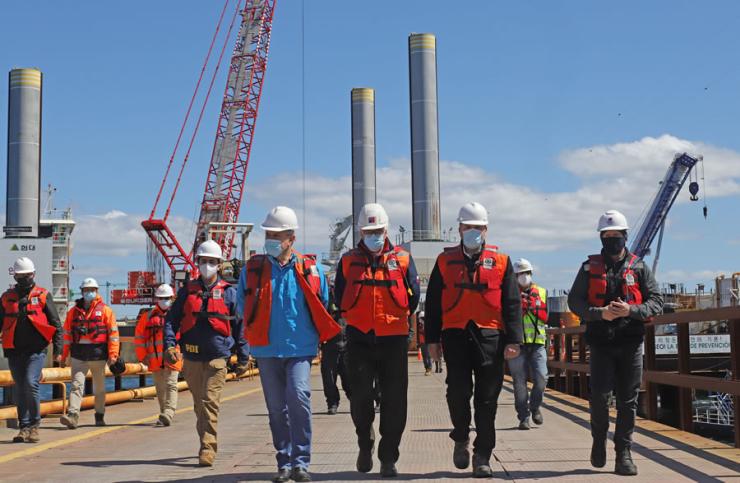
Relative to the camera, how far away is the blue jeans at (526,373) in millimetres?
10781

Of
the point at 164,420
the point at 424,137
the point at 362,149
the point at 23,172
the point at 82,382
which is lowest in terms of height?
the point at 164,420

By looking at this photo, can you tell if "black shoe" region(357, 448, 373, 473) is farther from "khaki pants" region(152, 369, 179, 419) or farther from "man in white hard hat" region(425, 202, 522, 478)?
"khaki pants" region(152, 369, 179, 419)

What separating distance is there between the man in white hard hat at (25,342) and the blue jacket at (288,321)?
13.1 ft

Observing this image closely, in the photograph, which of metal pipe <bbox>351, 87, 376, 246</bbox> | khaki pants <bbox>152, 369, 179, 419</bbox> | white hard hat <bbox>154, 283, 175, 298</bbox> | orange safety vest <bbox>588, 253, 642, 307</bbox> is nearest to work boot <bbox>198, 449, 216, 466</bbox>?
orange safety vest <bbox>588, 253, 642, 307</bbox>

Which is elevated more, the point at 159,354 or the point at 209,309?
the point at 209,309

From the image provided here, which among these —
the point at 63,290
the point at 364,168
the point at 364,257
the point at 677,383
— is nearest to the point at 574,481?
the point at 364,257

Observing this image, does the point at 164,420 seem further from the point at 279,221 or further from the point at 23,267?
the point at 279,221

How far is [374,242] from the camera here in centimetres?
697

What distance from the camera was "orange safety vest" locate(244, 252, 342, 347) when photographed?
22.7 feet

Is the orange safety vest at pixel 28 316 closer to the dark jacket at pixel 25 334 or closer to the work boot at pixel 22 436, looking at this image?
the dark jacket at pixel 25 334

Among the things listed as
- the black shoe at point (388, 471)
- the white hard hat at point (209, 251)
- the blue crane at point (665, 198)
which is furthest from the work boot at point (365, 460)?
the blue crane at point (665, 198)

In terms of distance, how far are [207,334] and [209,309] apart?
0.21 m

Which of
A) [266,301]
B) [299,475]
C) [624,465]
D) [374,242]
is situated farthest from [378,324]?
[624,465]

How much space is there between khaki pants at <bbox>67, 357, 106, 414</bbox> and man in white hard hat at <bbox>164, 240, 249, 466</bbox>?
3.77 metres
